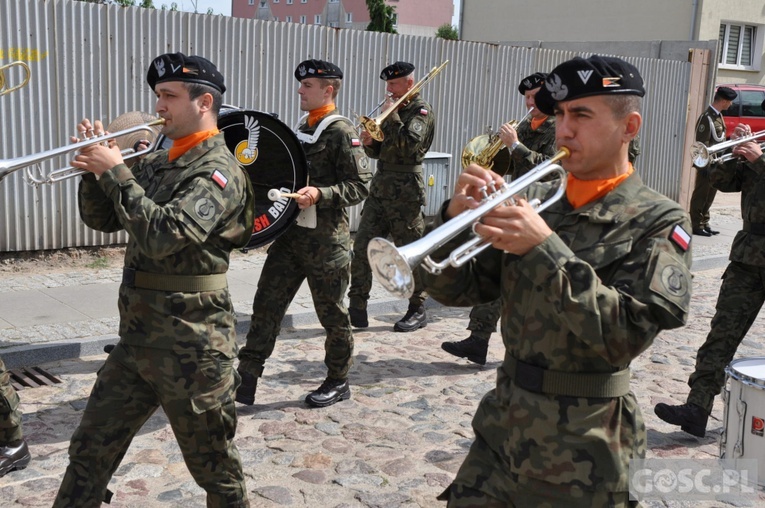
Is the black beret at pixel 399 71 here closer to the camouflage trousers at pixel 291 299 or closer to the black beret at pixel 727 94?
the camouflage trousers at pixel 291 299

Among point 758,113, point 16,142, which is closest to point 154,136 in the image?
point 16,142

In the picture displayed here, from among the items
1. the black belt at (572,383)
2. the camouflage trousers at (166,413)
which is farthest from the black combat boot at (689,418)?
the black belt at (572,383)

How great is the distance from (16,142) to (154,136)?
4471mm

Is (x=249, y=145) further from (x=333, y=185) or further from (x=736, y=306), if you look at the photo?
(x=736, y=306)

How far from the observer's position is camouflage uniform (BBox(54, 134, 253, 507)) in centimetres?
340

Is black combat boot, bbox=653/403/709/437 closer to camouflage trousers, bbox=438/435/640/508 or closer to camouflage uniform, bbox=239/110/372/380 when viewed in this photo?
camouflage uniform, bbox=239/110/372/380

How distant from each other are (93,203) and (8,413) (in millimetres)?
1451

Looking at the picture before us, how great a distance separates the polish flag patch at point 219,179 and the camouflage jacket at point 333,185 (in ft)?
6.56

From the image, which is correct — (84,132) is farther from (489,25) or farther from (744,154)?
A: (489,25)

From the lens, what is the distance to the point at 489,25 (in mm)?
36094

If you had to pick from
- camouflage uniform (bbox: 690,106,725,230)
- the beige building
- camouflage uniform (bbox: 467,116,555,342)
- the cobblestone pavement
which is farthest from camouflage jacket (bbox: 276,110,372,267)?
the beige building

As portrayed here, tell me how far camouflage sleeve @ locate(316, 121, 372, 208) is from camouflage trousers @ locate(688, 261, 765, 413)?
7.81ft

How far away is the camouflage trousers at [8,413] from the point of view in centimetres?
443

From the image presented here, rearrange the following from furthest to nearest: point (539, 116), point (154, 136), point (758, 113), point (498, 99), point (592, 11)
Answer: point (592, 11) < point (758, 113) < point (498, 99) < point (539, 116) < point (154, 136)
